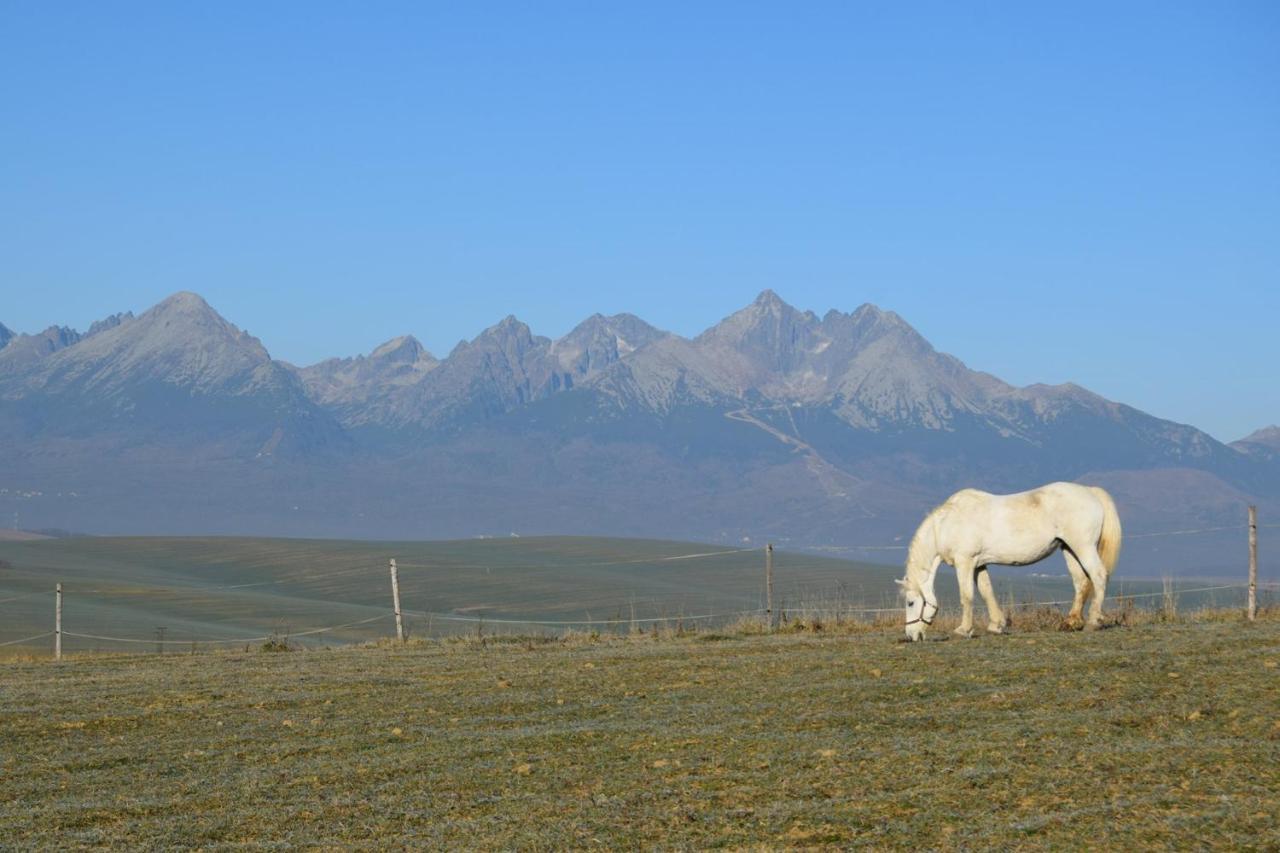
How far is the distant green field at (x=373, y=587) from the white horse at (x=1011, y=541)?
22809 mm

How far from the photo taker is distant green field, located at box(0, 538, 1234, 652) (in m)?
63.6

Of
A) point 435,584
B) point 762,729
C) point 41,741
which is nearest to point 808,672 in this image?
point 762,729

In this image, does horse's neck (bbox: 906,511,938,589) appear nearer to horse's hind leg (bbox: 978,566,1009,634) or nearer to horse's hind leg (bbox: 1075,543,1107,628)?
horse's hind leg (bbox: 978,566,1009,634)

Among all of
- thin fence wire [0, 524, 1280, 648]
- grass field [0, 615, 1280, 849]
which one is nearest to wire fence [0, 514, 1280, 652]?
thin fence wire [0, 524, 1280, 648]

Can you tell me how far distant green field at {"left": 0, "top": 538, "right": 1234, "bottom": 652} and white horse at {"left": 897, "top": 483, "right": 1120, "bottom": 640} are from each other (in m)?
22.8

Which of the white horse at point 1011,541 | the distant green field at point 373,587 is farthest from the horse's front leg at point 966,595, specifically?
the distant green field at point 373,587

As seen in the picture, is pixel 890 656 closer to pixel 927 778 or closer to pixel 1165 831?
pixel 927 778

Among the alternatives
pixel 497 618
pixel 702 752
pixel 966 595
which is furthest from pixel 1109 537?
pixel 497 618

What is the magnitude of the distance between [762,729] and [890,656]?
5175 mm

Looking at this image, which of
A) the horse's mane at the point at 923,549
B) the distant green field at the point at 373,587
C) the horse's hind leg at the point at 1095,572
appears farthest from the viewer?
the distant green field at the point at 373,587

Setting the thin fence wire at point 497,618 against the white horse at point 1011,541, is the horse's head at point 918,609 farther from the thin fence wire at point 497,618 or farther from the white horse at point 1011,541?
the thin fence wire at point 497,618

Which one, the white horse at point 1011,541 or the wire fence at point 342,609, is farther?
the wire fence at point 342,609

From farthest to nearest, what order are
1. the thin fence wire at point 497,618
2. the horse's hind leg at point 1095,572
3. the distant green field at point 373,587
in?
the distant green field at point 373,587 < the thin fence wire at point 497,618 < the horse's hind leg at point 1095,572

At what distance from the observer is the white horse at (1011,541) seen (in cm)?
2083
